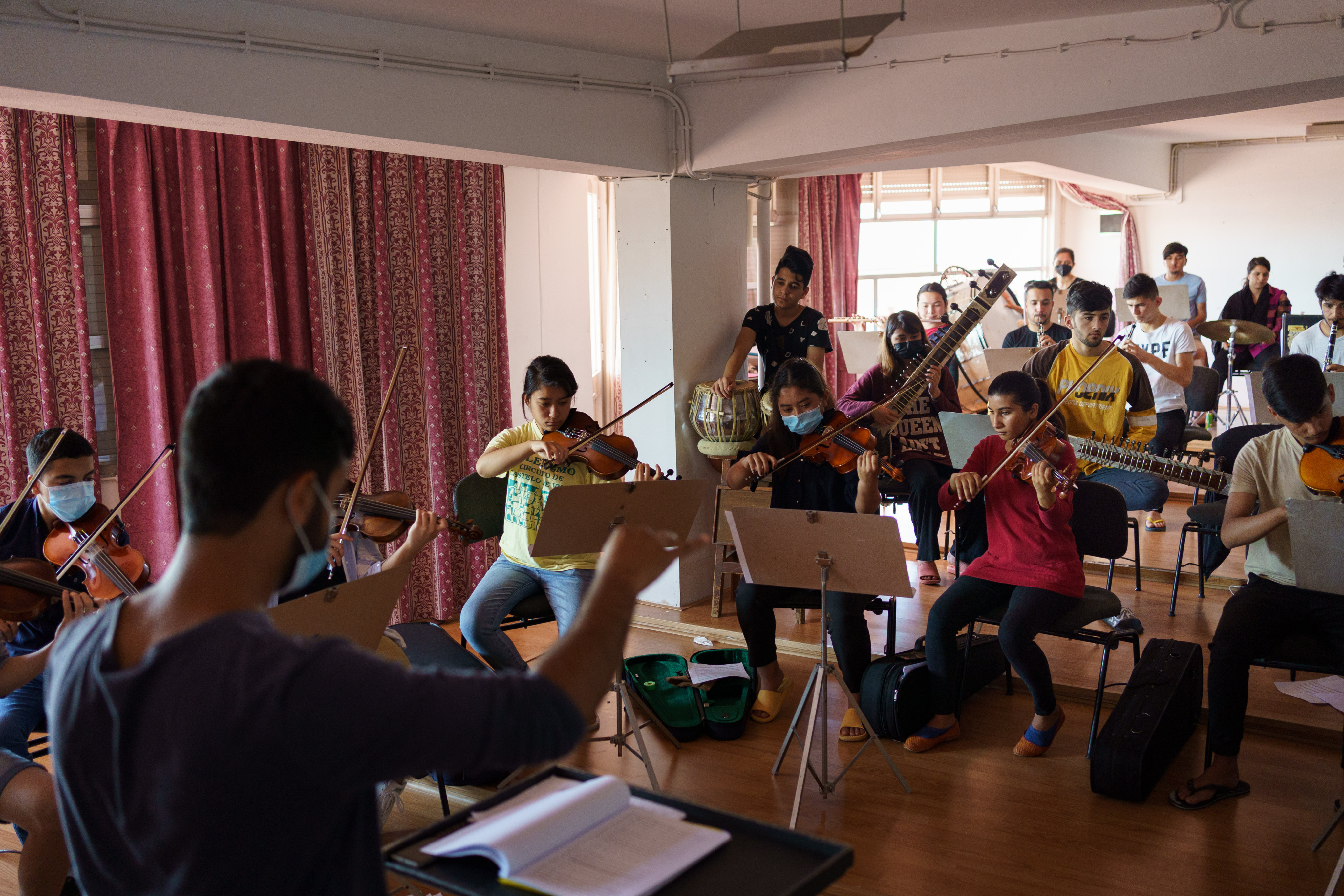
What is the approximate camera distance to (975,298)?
3.57 m

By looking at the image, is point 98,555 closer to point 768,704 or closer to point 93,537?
point 93,537

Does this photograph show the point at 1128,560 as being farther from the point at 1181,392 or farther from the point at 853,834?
the point at 853,834

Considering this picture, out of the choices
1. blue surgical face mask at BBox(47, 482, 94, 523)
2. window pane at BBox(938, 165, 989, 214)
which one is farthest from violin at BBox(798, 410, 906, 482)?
window pane at BBox(938, 165, 989, 214)

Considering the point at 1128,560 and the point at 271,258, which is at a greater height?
the point at 271,258

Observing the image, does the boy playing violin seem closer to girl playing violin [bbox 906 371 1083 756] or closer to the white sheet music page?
the white sheet music page

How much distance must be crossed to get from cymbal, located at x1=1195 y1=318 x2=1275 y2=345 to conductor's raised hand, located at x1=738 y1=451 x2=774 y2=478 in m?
4.11

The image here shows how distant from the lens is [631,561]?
3.28 feet

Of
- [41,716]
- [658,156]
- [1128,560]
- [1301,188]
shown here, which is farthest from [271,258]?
[1301,188]

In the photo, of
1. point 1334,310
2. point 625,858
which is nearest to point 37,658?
point 625,858

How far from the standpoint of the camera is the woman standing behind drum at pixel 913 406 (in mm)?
4023

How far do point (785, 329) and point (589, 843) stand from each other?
3.18m

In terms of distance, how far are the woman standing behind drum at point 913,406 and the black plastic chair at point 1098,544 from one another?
3.07ft

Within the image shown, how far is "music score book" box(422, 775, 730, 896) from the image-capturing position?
0.99 meters

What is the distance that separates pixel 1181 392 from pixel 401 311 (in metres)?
3.32
